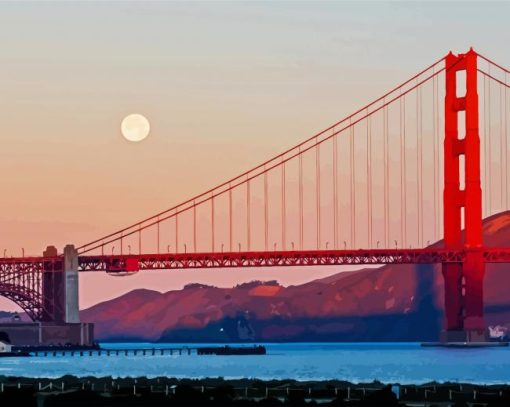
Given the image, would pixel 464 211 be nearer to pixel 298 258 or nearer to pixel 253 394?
pixel 298 258

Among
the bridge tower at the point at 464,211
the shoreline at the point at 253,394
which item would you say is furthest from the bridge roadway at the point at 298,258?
the shoreline at the point at 253,394

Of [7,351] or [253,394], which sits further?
[7,351]

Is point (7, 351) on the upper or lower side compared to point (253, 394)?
lower

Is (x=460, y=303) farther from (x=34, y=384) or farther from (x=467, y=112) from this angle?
(x=34, y=384)

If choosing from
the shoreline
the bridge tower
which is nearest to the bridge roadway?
the bridge tower

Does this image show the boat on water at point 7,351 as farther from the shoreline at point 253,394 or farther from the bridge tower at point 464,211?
the shoreline at point 253,394

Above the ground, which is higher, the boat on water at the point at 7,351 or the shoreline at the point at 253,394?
the shoreline at the point at 253,394

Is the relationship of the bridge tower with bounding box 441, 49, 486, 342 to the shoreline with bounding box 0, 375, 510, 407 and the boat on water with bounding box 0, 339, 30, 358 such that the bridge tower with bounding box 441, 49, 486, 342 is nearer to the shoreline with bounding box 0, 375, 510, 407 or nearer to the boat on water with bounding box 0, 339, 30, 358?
the boat on water with bounding box 0, 339, 30, 358

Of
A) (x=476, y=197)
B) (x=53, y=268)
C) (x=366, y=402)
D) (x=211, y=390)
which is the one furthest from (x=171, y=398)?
(x=53, y=268)

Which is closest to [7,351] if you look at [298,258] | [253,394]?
[298,258]
